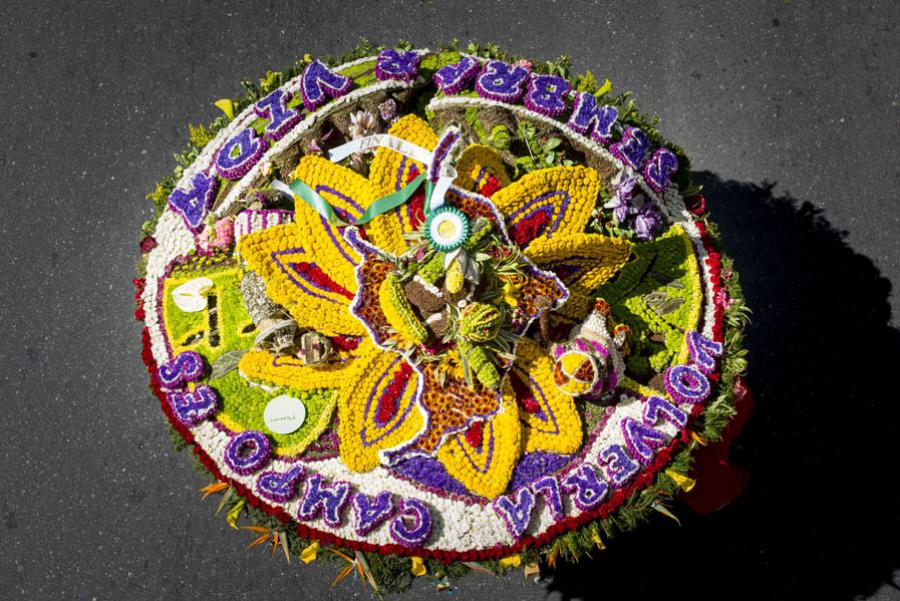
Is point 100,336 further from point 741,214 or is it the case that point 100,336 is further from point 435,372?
point 741,214

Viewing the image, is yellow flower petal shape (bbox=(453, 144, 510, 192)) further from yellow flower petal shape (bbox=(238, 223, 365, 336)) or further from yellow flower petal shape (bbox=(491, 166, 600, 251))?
yellow flower petal shape (bbox=(238, 223, 365, 336))

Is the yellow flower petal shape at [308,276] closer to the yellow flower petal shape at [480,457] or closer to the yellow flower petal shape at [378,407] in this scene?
the yellow flower petal shape at [378,407]

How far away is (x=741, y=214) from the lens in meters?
5.44

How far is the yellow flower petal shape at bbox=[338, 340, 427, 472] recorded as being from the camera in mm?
3451

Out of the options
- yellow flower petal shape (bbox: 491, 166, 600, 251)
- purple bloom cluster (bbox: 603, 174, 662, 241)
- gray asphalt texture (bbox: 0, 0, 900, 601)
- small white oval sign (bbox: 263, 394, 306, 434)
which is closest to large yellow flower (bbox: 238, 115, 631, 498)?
yellow flower petal shape (bbox: 491, 166, 600, 251)

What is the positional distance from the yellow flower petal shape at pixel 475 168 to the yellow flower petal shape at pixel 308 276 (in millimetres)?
694

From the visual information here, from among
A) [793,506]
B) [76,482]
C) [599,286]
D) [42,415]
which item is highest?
[599,286]

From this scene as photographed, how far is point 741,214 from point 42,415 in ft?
18.1

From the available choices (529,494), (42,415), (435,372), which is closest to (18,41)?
(42,415)

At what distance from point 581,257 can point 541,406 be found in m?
0.77

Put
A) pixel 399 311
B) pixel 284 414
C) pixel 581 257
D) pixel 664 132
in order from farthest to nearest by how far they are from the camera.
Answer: pixel 664 132 → pixel 284 414 → pixel 581 257 → pixel 399 311

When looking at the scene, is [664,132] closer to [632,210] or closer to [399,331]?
[632,210]

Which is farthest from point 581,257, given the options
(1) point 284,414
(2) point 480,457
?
(1) point 284,414

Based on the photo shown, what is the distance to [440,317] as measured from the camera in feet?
10.4
